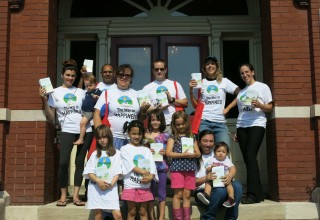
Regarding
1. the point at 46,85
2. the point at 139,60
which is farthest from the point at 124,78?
the point at 139,60

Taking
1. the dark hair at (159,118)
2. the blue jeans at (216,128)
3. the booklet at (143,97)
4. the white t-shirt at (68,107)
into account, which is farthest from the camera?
the blue jeans at (216,128)

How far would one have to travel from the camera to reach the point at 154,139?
550 centimetres

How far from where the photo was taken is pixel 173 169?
17.6 feet

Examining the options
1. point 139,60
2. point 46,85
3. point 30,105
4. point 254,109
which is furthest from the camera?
point 139,60

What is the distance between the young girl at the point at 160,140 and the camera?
5344mm

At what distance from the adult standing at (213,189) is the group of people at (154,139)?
12 mm

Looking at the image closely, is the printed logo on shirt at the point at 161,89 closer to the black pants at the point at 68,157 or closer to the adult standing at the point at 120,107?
the adult standing at the point at 120,107

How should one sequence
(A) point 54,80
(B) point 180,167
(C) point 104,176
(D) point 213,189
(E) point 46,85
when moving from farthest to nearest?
(A) point 54,80 → (E) point 46,85 → (D) point 213,189 → (B) point 180,167 → (C) point 104,176

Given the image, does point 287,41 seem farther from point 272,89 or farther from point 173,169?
point 173,169

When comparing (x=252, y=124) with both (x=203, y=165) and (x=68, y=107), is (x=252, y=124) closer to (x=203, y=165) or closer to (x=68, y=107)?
(x=203, y=165)

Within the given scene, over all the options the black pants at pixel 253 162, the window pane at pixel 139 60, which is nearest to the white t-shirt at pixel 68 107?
the black pants at pixel 253 162

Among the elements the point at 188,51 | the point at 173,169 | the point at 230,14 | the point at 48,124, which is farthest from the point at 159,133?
the point at 230,14

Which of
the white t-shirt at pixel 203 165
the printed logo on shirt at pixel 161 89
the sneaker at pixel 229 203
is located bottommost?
the sneaker at pixel 229 203

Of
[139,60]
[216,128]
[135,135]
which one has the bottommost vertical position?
[135,135]
